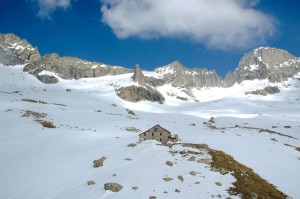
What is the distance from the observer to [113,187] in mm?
29844

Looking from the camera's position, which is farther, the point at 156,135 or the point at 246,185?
the point at 156,135

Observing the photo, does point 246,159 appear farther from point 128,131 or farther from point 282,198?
point 128,131

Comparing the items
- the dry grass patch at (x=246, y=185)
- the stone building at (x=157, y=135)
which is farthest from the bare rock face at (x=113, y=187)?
the stone building at (x=157, y=135)

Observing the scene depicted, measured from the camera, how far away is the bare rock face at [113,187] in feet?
97.6

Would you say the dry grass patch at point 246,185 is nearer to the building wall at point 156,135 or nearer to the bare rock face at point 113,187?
the bare rock face at point 113,187

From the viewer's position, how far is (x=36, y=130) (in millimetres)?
61000

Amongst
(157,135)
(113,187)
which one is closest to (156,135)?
(157,135)

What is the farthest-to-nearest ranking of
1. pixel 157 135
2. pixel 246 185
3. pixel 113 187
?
pixel 157 135 → pixel 246 185 → pixel 113 187

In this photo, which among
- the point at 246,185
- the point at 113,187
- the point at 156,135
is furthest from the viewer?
the point at 156,135

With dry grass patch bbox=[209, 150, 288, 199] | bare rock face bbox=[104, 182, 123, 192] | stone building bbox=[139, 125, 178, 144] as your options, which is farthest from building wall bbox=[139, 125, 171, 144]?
bare rock face bbox=[104, 182, 123, 192]

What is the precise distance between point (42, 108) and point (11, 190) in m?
64.5

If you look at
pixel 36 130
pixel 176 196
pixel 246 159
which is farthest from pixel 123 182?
pixel 36 130

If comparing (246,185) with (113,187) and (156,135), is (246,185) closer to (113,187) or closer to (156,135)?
(113,187)

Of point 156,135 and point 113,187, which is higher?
point 156,135
